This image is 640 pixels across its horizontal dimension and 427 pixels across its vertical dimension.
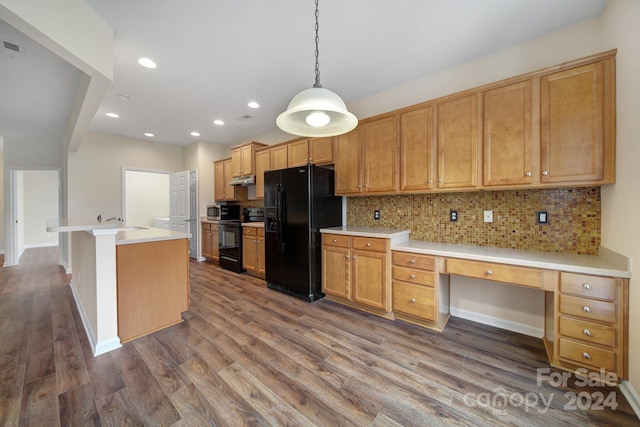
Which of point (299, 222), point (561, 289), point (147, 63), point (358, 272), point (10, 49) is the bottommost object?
point (358, 272)

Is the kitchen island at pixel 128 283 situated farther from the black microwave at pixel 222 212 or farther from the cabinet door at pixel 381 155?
the black microwave at pixel 222 212

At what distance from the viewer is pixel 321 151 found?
11.3 feet

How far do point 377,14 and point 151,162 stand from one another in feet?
19.2

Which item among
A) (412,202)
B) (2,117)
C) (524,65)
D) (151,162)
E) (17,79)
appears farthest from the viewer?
(151,162)

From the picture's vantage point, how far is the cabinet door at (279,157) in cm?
397

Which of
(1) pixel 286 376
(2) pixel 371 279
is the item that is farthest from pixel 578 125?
(1) pixel 286 376

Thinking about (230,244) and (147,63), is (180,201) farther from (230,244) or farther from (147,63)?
(147,63)

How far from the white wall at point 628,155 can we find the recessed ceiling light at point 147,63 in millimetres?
3937

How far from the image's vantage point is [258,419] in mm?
1387

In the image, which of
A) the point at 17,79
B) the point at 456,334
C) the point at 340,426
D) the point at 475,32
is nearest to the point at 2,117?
the point at 17,79

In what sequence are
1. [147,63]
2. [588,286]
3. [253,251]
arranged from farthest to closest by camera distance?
[253,251] < [147,63] < [588,286]

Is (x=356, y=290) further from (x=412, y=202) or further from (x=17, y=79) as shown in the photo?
(x=17, y=79)

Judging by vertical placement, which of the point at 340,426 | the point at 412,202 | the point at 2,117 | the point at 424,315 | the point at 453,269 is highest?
the point at 2,117

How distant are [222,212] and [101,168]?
2.61 meters
